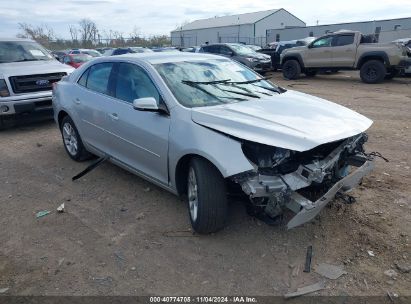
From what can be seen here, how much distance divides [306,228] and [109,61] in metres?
3.23

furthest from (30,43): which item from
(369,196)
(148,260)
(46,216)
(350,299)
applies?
(350,299)

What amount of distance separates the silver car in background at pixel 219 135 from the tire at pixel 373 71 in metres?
10.9

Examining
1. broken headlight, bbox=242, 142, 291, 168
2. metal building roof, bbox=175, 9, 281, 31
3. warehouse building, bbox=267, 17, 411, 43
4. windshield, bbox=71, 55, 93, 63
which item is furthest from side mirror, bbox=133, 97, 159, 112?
metal building roof, bbox=175, 9, 281, 31

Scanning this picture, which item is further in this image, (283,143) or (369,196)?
(369,196)

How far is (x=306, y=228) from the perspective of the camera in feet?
12.2

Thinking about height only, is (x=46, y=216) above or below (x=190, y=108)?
below

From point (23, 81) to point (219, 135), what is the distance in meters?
6.12

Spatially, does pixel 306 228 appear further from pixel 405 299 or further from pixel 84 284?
pixel 84 284

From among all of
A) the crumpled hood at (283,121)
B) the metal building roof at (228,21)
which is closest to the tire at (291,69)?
the crumpled hood at (283,121)

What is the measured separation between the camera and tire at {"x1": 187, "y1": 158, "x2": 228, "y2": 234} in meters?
3.31

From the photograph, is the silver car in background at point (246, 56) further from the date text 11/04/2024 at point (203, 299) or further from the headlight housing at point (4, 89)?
the date text 11/04/2024 at point (203, 299)

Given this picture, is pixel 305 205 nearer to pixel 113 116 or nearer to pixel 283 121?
pixel 283 121

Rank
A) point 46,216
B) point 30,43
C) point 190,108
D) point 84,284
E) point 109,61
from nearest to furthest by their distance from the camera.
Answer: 1. point 84,284
2. point 190,108
3. point 46,216
4. point 109,61
5. point 30,43

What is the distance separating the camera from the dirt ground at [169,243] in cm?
298
